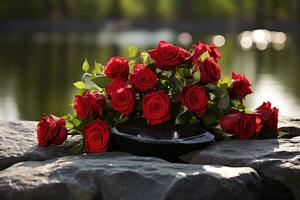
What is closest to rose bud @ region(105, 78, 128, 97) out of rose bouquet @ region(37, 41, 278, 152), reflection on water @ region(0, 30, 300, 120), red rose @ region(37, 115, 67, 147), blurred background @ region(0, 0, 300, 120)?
rose bouquet @ region(37, 41, 278, 152)

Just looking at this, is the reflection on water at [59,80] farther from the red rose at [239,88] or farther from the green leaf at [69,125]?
the green leaf at [69,125]

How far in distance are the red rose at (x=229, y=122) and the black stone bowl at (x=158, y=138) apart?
0.15 meters

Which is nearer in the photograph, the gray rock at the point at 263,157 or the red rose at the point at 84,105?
the gray rock at the point at 263,157

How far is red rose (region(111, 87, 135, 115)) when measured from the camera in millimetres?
4641

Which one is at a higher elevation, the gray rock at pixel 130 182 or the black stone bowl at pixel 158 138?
the black stone bowl at pixel 158 138

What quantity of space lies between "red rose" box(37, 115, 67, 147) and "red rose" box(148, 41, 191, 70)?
2.43 ft

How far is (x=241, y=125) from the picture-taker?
4.68 meters

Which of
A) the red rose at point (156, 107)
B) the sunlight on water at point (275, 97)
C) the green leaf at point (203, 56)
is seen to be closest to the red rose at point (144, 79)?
the red rose at point (156, 107)

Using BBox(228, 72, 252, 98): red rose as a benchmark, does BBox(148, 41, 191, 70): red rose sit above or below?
above

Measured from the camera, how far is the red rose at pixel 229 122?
15.4 feet

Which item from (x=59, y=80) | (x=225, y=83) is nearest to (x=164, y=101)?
(x=225, y=83)

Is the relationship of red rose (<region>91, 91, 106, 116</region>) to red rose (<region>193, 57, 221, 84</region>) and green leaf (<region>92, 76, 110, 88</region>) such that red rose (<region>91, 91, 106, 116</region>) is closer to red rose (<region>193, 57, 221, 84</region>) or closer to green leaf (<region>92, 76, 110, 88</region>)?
green leaf (<region>92, 76, 110, 88</region>)

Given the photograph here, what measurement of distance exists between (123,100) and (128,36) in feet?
150

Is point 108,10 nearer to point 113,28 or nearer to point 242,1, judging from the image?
point 113,28
